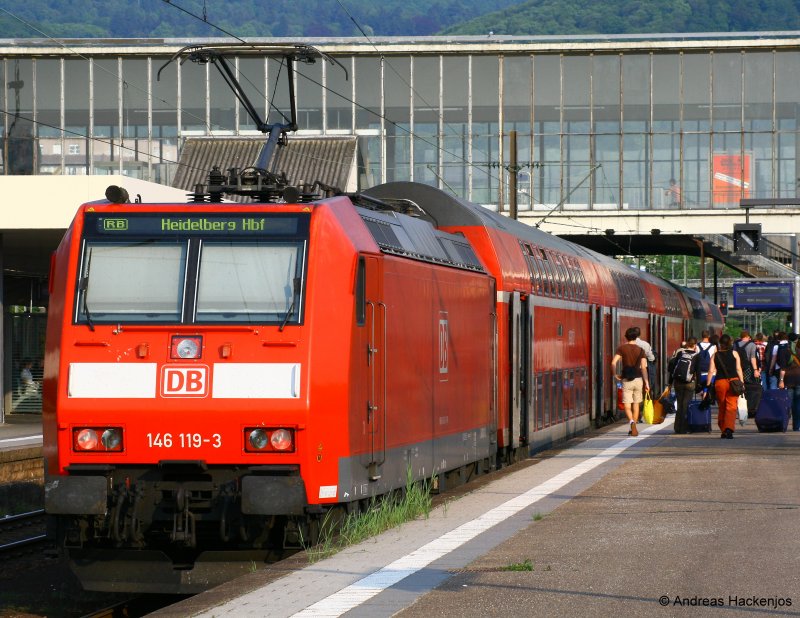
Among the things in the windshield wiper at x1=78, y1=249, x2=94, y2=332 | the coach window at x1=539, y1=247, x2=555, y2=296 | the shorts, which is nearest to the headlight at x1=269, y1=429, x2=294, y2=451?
the windshield wiper at x1=78, y1=249, x2=94, y2=332

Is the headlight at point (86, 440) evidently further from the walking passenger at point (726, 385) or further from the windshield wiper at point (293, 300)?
the walking passenger at point (726, 385)

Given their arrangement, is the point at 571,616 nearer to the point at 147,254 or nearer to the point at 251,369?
the point at 251,369

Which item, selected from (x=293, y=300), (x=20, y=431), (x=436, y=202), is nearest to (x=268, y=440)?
(x=293, y=300)

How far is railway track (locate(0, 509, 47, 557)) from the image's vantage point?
15.4 metres

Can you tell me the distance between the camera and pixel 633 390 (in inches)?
912

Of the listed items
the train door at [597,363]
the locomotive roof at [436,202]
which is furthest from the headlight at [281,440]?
the train door at [597,363]

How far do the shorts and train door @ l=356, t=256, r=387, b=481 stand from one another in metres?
11.9

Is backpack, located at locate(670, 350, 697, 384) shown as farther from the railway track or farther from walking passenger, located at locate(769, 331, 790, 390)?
the railway track

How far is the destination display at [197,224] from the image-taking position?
10852 mm

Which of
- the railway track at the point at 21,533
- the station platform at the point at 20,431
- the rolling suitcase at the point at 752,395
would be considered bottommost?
the railway track at the point at 21,533

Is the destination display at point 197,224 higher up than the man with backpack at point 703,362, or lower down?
higher up

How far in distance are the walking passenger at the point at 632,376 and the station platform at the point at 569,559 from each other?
7.63 metres

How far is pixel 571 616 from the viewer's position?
746 centimetres

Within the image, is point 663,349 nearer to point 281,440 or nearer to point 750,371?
point 750,371
